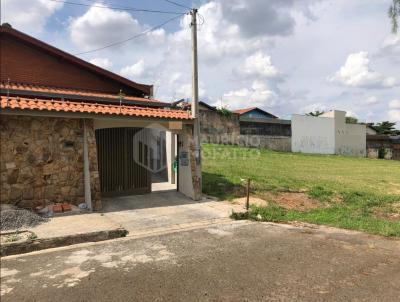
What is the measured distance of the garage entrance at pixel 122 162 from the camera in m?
11.6

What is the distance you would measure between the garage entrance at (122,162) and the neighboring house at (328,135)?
77.4 ft

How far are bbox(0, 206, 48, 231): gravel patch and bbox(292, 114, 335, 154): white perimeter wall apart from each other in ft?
92.9

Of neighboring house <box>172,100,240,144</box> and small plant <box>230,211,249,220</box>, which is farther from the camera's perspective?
neighboring house <box>172,100,240,144</box>

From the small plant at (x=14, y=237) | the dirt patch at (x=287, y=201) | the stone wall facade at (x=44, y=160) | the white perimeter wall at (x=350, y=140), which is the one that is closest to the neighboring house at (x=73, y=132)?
the stone wall facade at (x=44, y=160)

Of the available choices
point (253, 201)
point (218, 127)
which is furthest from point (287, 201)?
point (218, 127)

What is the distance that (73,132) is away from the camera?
986 cm

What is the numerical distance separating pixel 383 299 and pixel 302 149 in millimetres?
30129

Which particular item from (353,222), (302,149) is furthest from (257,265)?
(302,149)

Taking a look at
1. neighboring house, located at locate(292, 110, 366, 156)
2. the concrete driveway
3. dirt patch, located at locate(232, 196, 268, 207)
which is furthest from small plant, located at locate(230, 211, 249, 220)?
neighboring house, located at locate(292, 110, 366, 156)

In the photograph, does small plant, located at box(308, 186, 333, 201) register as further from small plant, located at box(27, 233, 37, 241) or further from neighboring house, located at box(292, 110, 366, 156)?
neighboring house, located at box(292, 110, 366, 156)

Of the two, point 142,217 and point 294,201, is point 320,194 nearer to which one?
point 294,201

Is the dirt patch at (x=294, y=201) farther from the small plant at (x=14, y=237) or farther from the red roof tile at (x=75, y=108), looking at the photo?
the small plant at (x=14, y=237)

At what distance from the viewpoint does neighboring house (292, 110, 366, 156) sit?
3359 centimetres

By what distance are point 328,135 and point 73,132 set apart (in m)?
31.3
